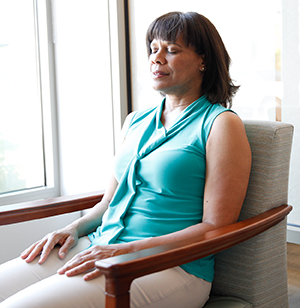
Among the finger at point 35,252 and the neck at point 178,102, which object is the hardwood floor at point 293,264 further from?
the finger at point 35,252

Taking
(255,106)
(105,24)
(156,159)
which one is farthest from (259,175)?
(105,24)

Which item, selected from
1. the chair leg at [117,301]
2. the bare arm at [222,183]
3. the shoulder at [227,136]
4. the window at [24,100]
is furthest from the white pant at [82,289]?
the window at [24,100]

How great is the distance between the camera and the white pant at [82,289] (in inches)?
43.2

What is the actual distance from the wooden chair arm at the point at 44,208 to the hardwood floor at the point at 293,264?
3.07 feet

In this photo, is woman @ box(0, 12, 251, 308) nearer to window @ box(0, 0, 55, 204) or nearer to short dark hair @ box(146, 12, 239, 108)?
short dark hair @ box(146, 12, 239, 108)

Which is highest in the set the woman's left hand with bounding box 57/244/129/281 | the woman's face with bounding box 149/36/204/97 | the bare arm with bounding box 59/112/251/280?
the woman's face with bounding box 149/36/204/97

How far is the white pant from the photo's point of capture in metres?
1.10

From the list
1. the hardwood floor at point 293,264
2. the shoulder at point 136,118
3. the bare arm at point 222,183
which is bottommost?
the hardwood floor at point 293,264

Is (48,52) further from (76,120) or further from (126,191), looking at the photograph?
(126,191)

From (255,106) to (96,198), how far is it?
2.94 feet

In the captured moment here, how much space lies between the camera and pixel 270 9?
186cm

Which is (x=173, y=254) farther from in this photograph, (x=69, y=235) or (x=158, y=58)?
(x=158, y=58)

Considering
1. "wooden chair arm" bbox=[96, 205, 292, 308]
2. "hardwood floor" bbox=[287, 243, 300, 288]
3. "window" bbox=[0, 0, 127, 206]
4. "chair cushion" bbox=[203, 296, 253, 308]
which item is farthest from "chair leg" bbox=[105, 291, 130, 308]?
"window" bbox=[0, 0, 127, 206]

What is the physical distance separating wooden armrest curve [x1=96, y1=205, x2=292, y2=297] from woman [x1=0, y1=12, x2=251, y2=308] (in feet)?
0.29
